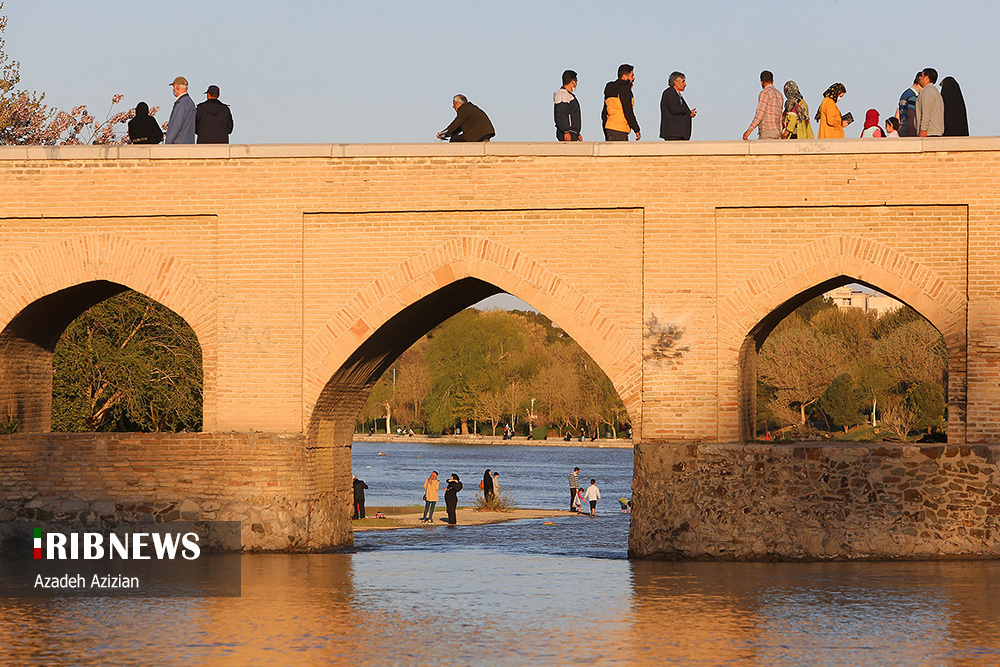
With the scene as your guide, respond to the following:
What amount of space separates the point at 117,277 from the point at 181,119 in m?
2.12

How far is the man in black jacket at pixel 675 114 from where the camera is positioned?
16.3 meters

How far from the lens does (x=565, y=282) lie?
623 inches

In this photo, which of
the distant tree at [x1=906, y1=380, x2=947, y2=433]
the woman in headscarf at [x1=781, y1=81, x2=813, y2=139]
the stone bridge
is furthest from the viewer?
the distant tree at [x1=906, y1=380, x2=947, y2=433]

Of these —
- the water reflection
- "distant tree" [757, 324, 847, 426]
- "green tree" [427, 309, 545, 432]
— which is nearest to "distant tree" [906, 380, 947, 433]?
"distant tree" [757, 324, 847, 426]

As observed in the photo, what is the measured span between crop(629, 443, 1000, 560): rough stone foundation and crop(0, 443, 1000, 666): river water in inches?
12.0

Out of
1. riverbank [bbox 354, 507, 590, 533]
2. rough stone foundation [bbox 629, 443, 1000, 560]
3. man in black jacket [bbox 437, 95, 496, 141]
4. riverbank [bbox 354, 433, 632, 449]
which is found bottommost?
riverbank [bbox 354, 507, 590, 533]

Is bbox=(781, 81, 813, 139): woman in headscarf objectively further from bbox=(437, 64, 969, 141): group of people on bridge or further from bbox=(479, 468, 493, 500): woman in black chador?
bbox=(479, 468, 493, 500): woman in black chador

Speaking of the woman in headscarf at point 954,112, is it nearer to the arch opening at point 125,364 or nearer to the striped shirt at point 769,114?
the striped shirt at point 769,114

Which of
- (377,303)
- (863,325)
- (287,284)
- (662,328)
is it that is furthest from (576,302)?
(863,325)

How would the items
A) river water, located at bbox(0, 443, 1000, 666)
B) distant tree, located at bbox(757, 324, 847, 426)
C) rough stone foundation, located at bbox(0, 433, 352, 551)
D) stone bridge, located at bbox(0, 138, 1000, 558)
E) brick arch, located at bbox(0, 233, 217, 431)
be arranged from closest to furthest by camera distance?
river water, located at bbox(0, 443, 1000, 666) → stone bridge, located at bbox(0, 138, 1000, 558) → rough stone foundation, located at bbox(0, 433, 352, 551) → brick arch, located at bbox(0, 233, 217, 431) → distant tree, located at bbox(757, 324, 847, 426)

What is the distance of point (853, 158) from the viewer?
50.8 feet

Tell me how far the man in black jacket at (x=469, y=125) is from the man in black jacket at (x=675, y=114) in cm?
202

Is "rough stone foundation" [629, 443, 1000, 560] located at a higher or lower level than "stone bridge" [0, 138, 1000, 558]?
lower

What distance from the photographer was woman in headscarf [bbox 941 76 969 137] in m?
16.1
